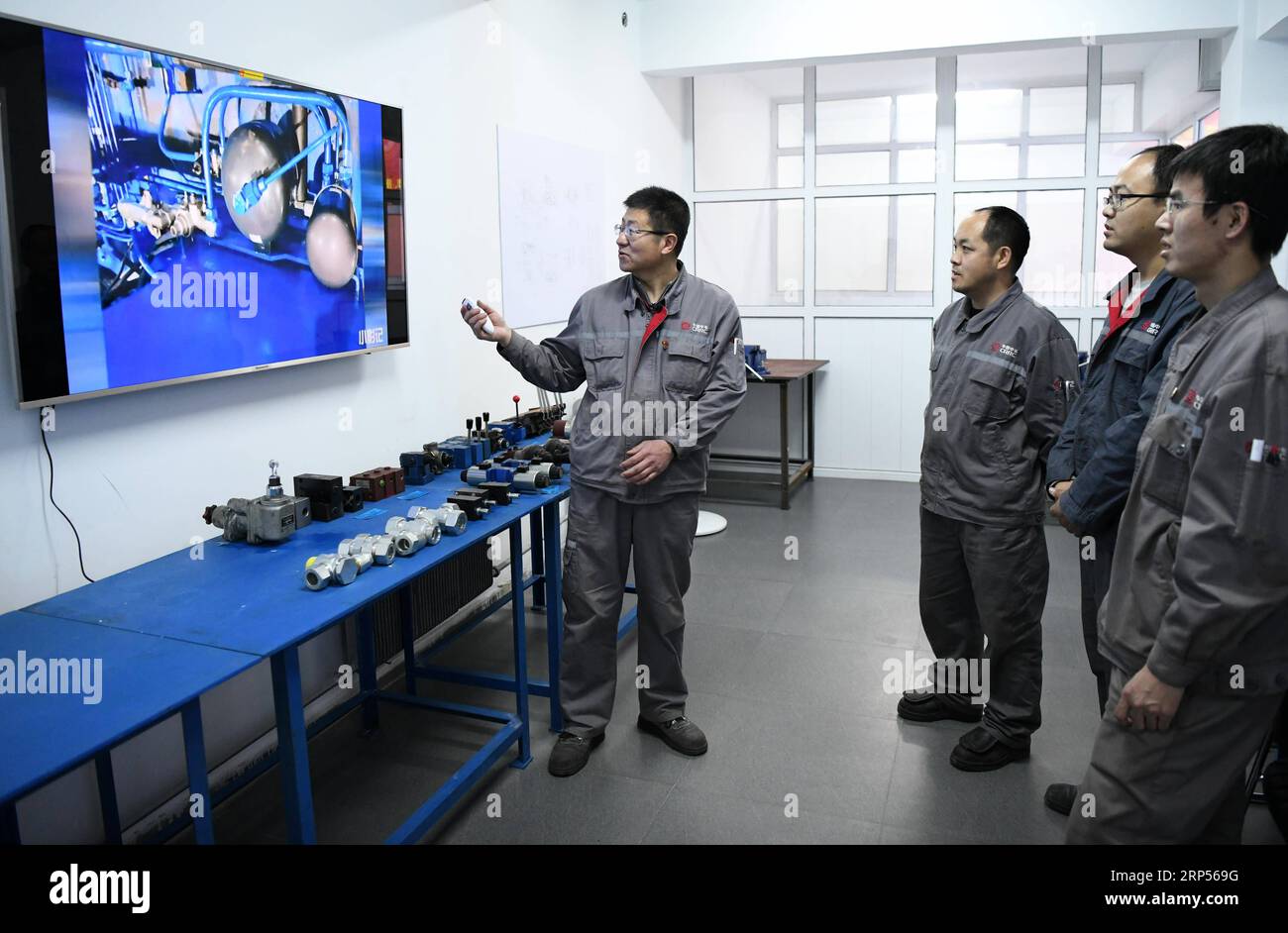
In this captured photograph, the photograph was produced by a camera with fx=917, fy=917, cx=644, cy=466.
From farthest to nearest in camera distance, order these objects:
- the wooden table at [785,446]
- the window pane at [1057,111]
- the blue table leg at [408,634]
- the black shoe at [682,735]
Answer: the window pane at [1057,111] → the wooden table at [785,446] → the blue table leg at [408,634] → the black shoe at [682,735]

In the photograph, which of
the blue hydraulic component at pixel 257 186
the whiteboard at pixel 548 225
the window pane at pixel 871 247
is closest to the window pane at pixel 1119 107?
the window pane at pixel 871 247

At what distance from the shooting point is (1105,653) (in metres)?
1.64

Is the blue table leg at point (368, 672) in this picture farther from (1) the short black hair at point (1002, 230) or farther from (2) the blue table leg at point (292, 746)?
(1) the short black hair at point (1002, 230)

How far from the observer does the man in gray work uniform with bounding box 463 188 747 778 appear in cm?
268

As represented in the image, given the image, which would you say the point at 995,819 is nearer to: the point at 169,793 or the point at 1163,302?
the point at 1163,302

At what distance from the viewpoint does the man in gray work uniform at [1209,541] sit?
138 cm

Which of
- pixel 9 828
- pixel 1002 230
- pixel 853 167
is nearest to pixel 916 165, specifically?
pixel 853 167

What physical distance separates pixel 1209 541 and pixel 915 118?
5.24 meters

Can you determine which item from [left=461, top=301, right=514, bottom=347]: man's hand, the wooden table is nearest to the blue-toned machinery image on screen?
[left=461, top=301, right=514, bottom=347]: man's hand

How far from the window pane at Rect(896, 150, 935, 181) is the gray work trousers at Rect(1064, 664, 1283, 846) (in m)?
5.11

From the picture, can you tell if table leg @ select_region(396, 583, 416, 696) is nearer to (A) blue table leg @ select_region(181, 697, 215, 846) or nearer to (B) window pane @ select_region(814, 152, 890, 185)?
(A) blue table leg @ select_region(181, 697, 215, 846)

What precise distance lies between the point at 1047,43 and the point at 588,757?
185 inches

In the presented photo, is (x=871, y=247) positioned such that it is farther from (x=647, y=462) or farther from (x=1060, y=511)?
(x=1060, y=511)
